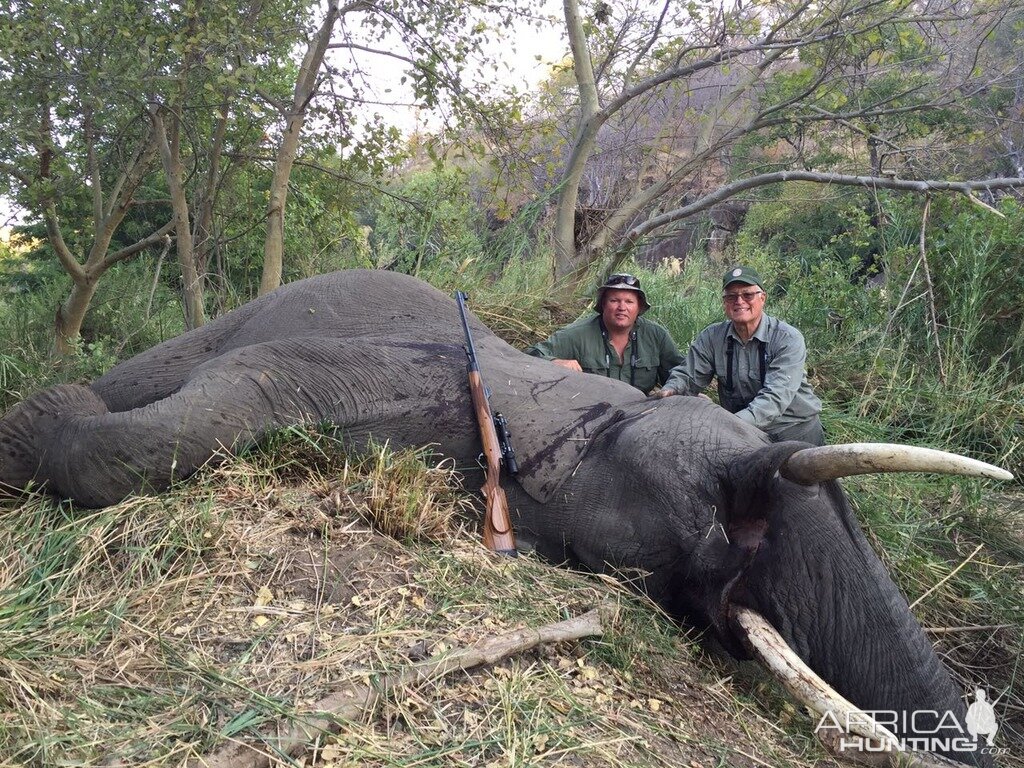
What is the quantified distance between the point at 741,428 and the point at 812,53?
15.7ft

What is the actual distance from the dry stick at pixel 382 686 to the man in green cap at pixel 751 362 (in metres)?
2.22

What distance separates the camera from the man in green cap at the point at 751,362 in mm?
5141

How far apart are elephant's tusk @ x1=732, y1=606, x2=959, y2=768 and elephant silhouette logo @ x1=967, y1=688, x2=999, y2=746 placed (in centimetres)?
31

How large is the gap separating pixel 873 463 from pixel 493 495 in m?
1.44

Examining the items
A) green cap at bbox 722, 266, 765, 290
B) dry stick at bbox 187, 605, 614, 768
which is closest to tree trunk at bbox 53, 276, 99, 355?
green cap at bbox 722, 266, 765, 290

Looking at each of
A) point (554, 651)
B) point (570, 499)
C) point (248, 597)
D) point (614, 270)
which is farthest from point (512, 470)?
point (614, 270)

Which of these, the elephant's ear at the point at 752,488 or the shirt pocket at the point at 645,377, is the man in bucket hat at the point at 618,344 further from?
the elephant's ear at the point at 752,488

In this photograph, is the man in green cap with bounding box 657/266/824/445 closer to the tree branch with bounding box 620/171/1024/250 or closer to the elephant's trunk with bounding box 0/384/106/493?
the tree branch with bounding box 620/171/1024/250

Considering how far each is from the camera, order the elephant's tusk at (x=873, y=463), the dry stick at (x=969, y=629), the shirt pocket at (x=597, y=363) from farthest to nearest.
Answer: the shirt pocket at (x=597, y=363) < the dry stick at (x=969, y=629) < the elephant's tusk at (x=873, y=463)

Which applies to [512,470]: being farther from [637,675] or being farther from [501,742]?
[501,742]

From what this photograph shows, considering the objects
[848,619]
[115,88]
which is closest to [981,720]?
[848,619]

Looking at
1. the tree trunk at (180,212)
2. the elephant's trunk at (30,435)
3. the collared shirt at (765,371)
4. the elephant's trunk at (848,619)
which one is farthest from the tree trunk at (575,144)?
the elephant's trunk at (848,619)

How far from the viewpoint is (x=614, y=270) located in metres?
7.24

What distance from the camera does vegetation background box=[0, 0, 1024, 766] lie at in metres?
2.59
